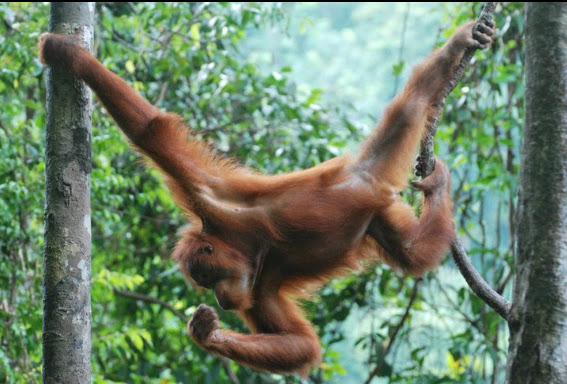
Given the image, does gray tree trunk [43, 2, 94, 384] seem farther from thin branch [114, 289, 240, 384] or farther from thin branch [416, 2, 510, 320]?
thin branch [114, 289, 240, 384]

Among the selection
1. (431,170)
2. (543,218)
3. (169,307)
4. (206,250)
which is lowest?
(543,218)

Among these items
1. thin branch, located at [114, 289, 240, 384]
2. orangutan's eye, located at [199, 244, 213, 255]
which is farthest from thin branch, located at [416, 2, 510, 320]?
thin branch, located at [114, 289, 240, 384]

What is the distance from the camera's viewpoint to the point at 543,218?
1.65 metres

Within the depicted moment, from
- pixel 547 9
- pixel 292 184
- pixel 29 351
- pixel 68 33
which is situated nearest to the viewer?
pixel 547 9

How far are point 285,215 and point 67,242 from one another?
0.98 meters

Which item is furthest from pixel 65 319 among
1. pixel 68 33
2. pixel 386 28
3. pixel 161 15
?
pixel 386 28

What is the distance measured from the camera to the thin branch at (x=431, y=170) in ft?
8.34

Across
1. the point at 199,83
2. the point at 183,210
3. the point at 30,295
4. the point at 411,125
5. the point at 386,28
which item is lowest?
the point at 30,295

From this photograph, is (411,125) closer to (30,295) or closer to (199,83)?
(30,295)

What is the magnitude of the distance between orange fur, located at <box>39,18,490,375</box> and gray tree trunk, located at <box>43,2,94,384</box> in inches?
10.4

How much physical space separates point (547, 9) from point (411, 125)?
63.2 inches

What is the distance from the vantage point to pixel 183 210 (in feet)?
11.0

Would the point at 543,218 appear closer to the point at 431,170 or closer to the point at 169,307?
the point at 431,170

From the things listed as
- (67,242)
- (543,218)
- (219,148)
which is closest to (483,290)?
(543,218)
